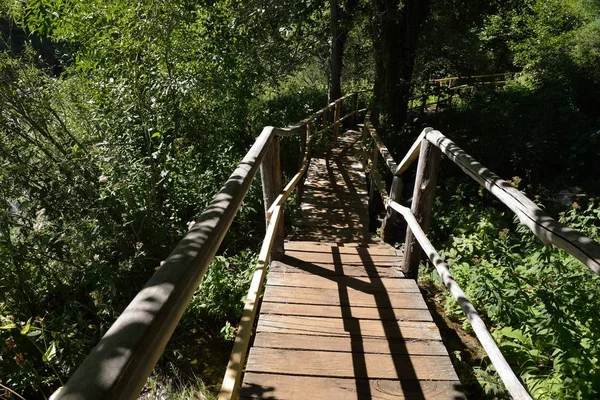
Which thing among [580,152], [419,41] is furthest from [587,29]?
[580,152]

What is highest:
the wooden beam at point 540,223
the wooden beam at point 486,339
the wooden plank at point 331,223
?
the wooden beam at point 540,223

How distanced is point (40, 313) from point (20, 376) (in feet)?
2.88

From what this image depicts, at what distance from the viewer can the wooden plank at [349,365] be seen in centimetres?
244

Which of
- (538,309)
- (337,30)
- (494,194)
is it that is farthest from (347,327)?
(337,30)

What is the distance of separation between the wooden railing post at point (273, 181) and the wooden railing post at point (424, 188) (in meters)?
1.14

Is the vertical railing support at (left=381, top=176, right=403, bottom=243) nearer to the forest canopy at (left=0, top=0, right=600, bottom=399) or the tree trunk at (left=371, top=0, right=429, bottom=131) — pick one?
the forest canopy at (left=0, top=0, right=600, bottom=399)

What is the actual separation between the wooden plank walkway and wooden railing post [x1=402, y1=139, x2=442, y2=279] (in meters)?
0.29

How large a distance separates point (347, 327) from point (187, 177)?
4.03 meters

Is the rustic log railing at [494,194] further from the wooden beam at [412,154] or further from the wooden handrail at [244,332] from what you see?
the wooden handrail at [244,332]

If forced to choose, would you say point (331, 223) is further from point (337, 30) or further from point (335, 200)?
point (337, 30)

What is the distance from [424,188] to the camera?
3285 millimetres

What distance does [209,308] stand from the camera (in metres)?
4.42

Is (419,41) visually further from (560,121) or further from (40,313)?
(40,313)

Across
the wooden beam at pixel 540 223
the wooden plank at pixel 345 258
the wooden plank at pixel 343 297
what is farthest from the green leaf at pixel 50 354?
the wooden beam at pixel 540 223
